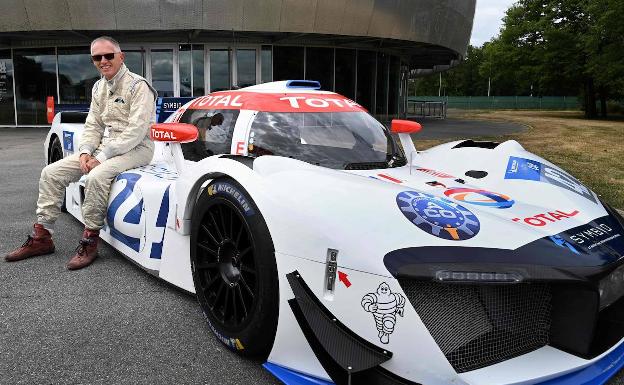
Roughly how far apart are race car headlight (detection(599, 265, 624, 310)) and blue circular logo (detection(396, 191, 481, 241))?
549 mm

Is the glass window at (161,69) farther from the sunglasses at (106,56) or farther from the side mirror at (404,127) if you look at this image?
the side mirror at (404,127)

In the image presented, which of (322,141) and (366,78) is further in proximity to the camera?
(366,78)

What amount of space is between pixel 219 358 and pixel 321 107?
1793 mm

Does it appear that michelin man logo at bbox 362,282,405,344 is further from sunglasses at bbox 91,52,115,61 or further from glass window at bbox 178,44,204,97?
glass window at bbox 178,44,204,97

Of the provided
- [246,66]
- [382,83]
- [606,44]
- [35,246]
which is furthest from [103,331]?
[606,44]

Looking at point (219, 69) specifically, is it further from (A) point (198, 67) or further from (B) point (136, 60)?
(B) point (136, 60)

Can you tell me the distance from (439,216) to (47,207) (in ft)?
10.2

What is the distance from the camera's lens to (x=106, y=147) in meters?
3.83

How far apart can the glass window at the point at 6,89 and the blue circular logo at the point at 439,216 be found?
68.0 ft

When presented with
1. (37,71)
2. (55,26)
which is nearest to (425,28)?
(55,26)

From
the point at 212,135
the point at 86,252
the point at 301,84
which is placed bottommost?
the point at 86,252

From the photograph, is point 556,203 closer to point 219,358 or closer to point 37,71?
point 219,358

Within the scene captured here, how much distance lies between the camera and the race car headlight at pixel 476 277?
1.77 meters

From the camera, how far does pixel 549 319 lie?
1.98 m
